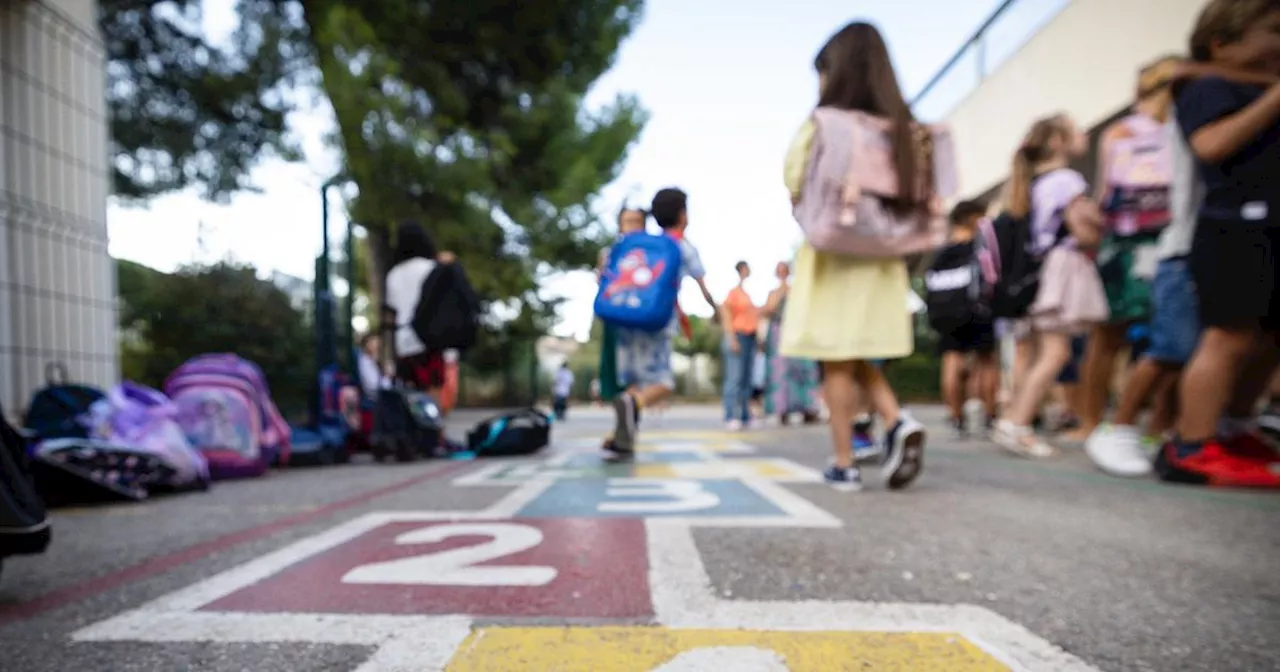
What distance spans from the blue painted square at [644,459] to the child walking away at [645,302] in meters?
0.16

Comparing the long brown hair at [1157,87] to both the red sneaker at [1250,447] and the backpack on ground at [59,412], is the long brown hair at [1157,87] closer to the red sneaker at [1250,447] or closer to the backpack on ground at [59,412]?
the red sneaker at [1250,447]

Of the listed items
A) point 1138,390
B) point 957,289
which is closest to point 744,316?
point 957,289

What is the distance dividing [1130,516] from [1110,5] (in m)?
10.8

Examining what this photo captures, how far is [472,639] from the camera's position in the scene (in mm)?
1333

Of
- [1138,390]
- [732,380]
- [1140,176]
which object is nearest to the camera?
[1138,390]

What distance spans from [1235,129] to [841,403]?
203 cm

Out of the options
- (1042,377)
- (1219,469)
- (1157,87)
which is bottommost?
(1219,469)

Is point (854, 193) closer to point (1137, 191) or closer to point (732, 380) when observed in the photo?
point (1137, 191)

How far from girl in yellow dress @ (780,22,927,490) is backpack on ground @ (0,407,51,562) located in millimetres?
2833

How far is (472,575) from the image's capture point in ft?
5.92

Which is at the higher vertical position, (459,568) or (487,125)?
(487,125)

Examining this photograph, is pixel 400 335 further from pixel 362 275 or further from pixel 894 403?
pixel 362 275

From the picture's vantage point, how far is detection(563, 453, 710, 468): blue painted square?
4.80 meters

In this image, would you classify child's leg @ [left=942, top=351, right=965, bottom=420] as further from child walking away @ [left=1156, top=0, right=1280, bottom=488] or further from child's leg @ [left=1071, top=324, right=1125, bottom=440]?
child walking away @ [left=1156, top=0, right=1280, bottom=488]
